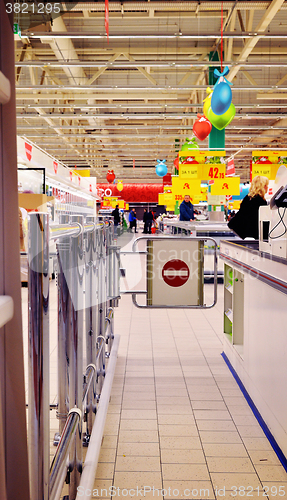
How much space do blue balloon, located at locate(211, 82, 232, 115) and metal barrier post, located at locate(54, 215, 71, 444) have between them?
430cm

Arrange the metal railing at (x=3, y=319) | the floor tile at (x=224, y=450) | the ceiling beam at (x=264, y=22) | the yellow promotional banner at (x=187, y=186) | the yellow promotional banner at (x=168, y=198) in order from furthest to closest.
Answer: the yellow promotional banner at (x=168, y=198) → the yellow promotional banner at (x=187, y=186) → the ceiling beam at (x=264, y=22) → the floor tile at (x=224, y=450) → the metal railing at (x=3, y=319)

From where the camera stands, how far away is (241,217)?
448 centimetres

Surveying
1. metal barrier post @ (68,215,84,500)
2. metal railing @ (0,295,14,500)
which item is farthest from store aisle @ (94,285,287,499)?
metal railing @ (0,295,14,500)

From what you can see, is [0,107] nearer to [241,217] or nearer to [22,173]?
[241,217]

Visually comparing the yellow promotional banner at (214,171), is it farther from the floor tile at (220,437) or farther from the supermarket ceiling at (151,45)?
the floor tile at (220,437)

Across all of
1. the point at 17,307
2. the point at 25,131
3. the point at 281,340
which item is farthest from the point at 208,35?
the point at 25,131

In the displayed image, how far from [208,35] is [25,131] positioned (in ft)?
46.6

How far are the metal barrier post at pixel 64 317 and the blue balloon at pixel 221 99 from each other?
14.1 feet

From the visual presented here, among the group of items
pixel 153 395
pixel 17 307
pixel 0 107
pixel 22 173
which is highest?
pixel 22 173

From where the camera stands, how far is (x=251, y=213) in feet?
14.5

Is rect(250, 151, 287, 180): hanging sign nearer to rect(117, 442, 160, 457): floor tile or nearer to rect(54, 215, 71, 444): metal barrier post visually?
rect(117, 442, 160, 457): floor tile

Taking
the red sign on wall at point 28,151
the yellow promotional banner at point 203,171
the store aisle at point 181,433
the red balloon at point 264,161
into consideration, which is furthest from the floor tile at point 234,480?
the red balloon at point 264,161

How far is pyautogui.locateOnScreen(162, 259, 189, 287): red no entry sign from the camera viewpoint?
3762mm

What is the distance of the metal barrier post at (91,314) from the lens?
227 centimetres
